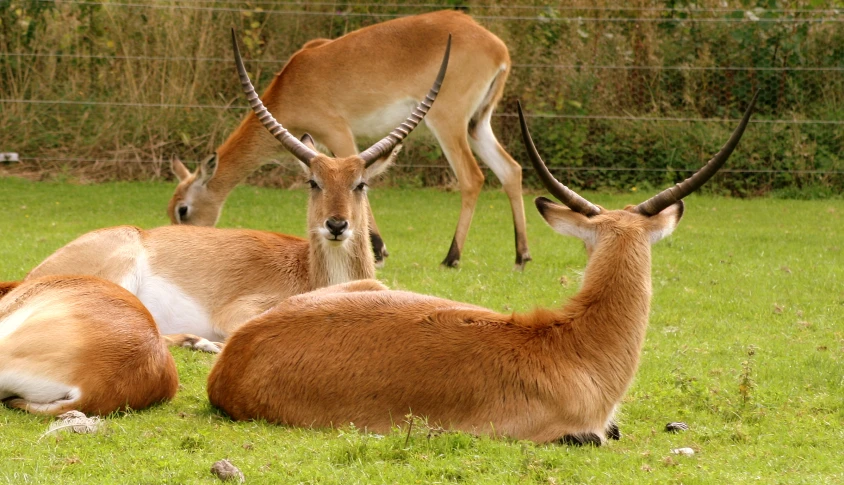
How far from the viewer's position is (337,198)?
669cm

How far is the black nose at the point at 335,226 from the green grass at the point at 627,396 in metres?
1.06

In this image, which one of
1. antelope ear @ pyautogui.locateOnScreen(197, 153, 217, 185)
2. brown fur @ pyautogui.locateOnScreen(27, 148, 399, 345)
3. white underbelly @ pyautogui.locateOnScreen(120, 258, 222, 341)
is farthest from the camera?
antelope ear @ pyautogui.locateOnScreen(197, 153, 217, 185)

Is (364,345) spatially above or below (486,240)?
above

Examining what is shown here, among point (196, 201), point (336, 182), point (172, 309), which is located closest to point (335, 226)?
point (336, 182)

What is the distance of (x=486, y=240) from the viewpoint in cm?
1139

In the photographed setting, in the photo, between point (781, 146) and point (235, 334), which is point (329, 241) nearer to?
point (235, 334)

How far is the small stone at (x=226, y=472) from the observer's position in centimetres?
384

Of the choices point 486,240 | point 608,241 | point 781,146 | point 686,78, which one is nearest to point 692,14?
point 686,78

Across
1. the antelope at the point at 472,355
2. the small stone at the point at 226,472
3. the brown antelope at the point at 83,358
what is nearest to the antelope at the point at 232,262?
the brown antelope at the point at 83,358

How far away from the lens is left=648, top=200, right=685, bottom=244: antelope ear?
476 cm

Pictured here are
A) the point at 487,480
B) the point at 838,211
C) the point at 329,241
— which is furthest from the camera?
the point at 838,211

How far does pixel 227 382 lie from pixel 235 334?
0.66 feet

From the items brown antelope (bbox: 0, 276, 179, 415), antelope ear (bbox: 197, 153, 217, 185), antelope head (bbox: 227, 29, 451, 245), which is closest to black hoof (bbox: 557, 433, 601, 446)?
brown antelope (bbox: 0, 276, 179, 415)

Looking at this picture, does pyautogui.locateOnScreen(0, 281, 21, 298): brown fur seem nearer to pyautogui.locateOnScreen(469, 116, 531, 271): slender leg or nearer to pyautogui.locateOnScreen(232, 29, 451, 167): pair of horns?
pyautogui.locateOnScreen(232, 29, 451, 167): pair of horns
